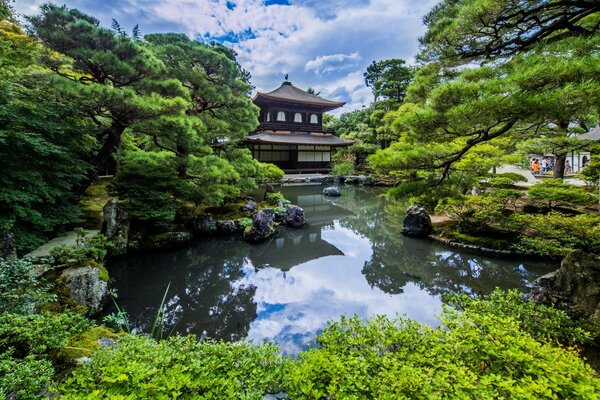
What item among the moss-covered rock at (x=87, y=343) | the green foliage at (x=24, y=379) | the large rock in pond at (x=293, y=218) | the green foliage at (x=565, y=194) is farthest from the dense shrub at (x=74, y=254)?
the green foliage at (x=565, y=194)

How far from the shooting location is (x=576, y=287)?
10.6ft

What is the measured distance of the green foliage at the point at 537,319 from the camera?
8.23 ft

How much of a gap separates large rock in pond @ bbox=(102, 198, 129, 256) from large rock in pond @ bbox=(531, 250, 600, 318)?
7131 millimetres

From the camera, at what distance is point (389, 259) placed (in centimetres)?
604

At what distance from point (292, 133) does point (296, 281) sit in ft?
52.5

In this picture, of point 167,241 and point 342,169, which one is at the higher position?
point 342,169

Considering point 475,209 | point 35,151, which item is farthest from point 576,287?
point 35,151

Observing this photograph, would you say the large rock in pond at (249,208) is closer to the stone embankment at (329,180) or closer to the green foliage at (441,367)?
the green foliage at (441,367)

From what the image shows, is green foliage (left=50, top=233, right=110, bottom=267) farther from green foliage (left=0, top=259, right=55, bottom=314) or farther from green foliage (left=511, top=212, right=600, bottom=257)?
green foliage (left=511, top=212, right=600, bottom=257)

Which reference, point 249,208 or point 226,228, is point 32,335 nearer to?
point 226,228

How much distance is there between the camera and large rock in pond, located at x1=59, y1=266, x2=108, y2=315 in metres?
3.34

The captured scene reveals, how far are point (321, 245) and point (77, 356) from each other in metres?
5.54

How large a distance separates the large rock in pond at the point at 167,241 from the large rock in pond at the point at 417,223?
609 cm

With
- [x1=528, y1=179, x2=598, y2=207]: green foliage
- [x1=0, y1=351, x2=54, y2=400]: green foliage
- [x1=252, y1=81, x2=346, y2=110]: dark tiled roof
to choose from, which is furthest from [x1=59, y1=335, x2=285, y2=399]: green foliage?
[x1=252, y1=81, x2=346, y2=110]: dark tiled roof
